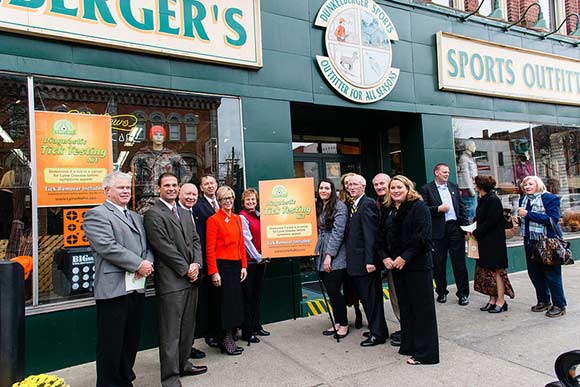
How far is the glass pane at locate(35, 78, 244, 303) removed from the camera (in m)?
4.22

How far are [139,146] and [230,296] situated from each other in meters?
2.21

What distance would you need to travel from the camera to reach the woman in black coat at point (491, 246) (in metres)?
5.22

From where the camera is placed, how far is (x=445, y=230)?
5961 millimetres

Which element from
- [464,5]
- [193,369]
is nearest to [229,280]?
[193,369]

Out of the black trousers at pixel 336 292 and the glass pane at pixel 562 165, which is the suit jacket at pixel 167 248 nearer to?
the black trousers at pixel 336 292

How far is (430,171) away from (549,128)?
3841mm

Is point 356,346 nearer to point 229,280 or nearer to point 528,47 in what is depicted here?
point 229,280

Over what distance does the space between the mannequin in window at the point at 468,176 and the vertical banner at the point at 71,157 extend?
6010 millimetres

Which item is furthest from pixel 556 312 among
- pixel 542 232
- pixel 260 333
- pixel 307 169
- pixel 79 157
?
pixel 79 157

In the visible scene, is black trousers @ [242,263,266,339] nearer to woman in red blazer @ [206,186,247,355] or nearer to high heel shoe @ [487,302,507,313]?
woman in red blazer @ [206,186,247,355]

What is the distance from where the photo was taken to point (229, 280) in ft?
13.6

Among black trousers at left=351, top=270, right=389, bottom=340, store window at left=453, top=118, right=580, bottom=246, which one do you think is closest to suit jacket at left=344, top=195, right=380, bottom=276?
black trousers at left=351, top=270, right=389, bottom=340

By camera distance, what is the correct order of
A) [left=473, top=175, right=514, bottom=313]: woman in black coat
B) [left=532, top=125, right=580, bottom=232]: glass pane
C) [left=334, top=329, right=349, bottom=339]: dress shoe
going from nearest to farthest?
[left=334, top=329, right=349, bottom=339]: dress shoe < [left=473, top=175, right=514, bottom=313]: woman in black coat < [left=532, top=125, right=580, bottom=232]: glass pane

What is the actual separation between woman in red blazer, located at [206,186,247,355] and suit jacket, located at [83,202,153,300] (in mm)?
926
